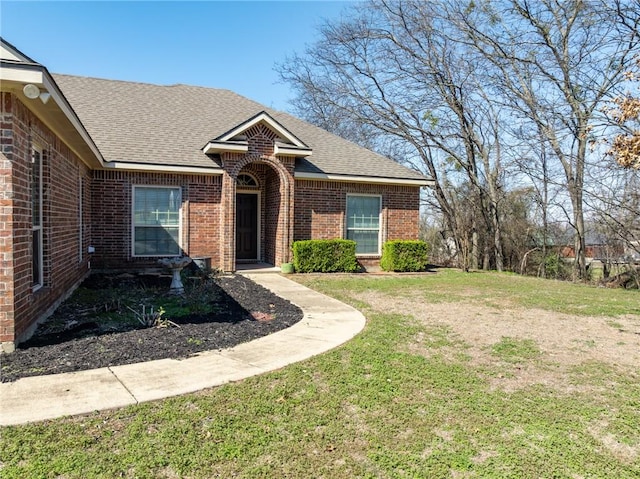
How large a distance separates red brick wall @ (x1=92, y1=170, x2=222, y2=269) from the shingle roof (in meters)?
0.53

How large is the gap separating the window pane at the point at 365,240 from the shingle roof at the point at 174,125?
6.20ft

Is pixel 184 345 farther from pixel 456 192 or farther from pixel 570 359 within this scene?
pixel 456 192

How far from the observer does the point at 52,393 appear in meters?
3.79

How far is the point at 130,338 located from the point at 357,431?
3336mm

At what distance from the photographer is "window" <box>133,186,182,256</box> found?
39.8ft

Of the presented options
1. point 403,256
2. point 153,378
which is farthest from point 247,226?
point 153,378

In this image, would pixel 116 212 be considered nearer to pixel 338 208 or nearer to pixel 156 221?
pixel 156 221

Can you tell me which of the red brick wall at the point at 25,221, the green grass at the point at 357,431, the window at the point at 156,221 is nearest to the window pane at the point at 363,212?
the window at the point at 156,221

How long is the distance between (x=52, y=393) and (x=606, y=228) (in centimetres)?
1979

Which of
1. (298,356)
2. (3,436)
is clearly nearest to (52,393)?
(3,436)

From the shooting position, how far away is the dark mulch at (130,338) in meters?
4.56

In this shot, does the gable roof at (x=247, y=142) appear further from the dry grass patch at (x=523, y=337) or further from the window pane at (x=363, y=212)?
the dry grass patch at (x=523, y=337)

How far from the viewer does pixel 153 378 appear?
4.25m

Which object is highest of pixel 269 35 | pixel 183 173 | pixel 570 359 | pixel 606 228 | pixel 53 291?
pixel 269 35
